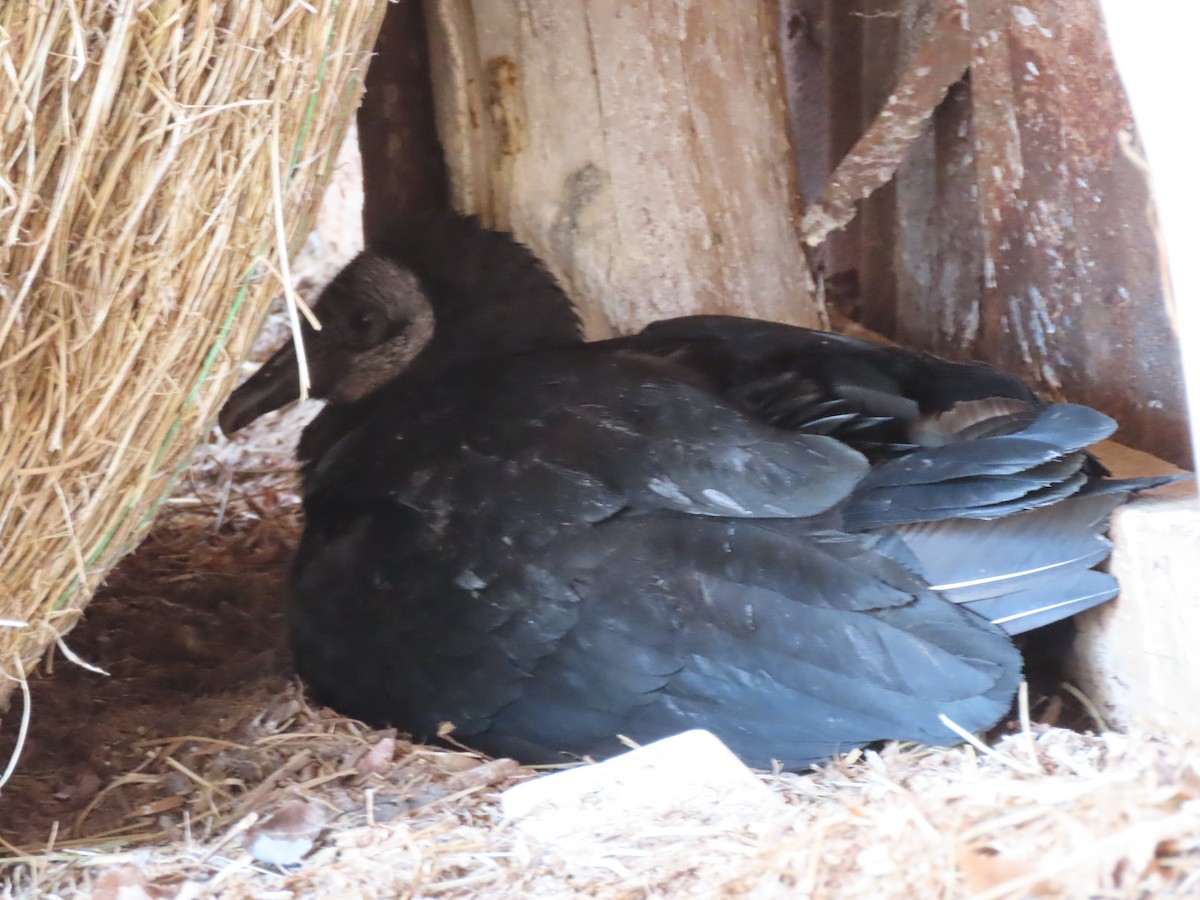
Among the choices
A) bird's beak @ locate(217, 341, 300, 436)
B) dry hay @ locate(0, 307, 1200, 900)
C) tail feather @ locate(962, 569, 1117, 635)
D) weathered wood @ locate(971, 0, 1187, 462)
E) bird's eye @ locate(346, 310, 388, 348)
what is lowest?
dry hay @ locate(0, 307, 1200, 900)

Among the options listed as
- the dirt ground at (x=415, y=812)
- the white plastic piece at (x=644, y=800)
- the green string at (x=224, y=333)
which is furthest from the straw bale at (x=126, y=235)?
the white plastic piece at (x=644, y=800)

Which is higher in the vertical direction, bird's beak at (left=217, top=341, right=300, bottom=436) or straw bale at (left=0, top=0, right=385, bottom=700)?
straw bale at (left=0, top=0, right=385, bottom=700)

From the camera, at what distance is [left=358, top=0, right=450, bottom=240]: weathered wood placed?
8.63 ft

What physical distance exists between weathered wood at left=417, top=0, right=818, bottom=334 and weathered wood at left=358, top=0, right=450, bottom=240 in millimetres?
155

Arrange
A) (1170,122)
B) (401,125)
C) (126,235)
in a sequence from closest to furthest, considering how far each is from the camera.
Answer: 1. (1170,122)
2. (126,235)
3. (401,125)

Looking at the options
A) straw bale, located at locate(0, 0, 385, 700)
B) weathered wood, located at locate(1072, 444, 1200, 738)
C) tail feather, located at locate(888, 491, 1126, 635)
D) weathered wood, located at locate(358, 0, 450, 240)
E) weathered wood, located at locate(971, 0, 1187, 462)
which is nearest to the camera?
straw bale, located at locate(0, 0, 385, 700)

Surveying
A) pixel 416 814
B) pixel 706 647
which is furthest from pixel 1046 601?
pixel 416 814

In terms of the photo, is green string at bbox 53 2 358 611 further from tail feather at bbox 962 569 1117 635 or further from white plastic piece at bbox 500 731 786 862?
tail feather at bbox 962 569 1117 635

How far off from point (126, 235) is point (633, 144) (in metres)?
1.15

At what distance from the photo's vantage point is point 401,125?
266 centimetres

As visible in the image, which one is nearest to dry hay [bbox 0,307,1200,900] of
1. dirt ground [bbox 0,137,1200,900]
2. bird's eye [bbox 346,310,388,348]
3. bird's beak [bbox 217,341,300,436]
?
dirt ground [bbox 0,137,1200,900]

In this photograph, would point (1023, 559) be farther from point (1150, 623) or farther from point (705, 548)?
point (705, 548)

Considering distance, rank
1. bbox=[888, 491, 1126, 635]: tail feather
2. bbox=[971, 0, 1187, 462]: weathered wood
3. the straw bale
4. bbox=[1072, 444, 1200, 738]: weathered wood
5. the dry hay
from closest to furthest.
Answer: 1. the dry hay
2. the straw bale
3. bbox=[1072, 444, 1200, 738]: weathered wood
4. bbox=[888, 491, 1126, 635]: tail feather
5. bbox=[971, 0, 1187, 462]: weathered wood

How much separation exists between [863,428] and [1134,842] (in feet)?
3.10
